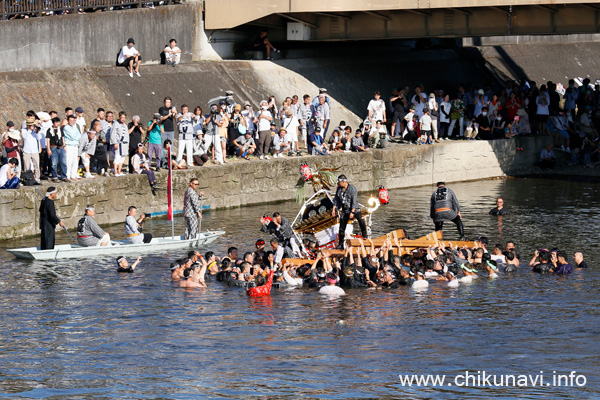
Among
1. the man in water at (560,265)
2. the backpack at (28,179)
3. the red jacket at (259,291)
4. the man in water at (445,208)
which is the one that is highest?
the backpack at (28,179)

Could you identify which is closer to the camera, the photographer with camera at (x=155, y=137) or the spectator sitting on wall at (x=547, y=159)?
Result: the photographer with camera at (x=155, y=137)

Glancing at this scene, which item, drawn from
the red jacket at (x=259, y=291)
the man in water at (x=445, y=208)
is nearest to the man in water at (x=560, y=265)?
the man in water at (x=445, y=208)

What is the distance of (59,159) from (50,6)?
10.3 m

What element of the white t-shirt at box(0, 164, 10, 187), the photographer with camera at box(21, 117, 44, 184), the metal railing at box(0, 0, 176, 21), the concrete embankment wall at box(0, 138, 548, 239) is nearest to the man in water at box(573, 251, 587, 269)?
the concrete embankment wall at box(0, 138, 548, 239)

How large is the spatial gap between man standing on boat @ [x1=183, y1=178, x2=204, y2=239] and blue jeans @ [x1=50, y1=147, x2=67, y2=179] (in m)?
4.15

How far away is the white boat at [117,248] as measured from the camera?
24516 mm

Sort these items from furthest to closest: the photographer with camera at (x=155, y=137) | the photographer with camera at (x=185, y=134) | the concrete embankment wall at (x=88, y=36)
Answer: the concrete embankment wall at (x=88, y=36), the photographer with camera at (x=185, y=134), the photographer with camera at (x=155, y=137)

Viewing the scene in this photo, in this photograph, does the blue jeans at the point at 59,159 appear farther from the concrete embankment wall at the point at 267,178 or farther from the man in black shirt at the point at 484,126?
the man in black shirt at the point at 484,126

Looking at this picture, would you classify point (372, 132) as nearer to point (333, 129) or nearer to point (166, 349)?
point (333, 129)

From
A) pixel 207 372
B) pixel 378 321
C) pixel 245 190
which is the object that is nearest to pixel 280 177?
pixel 245 190

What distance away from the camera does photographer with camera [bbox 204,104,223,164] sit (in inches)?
1264

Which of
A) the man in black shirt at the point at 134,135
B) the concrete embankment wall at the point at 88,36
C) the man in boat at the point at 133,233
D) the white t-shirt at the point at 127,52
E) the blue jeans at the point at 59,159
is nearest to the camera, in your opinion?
the man in boat at the point at 133,233

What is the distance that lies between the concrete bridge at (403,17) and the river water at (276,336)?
12.6 meters

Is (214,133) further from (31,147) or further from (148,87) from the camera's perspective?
(31,147)
